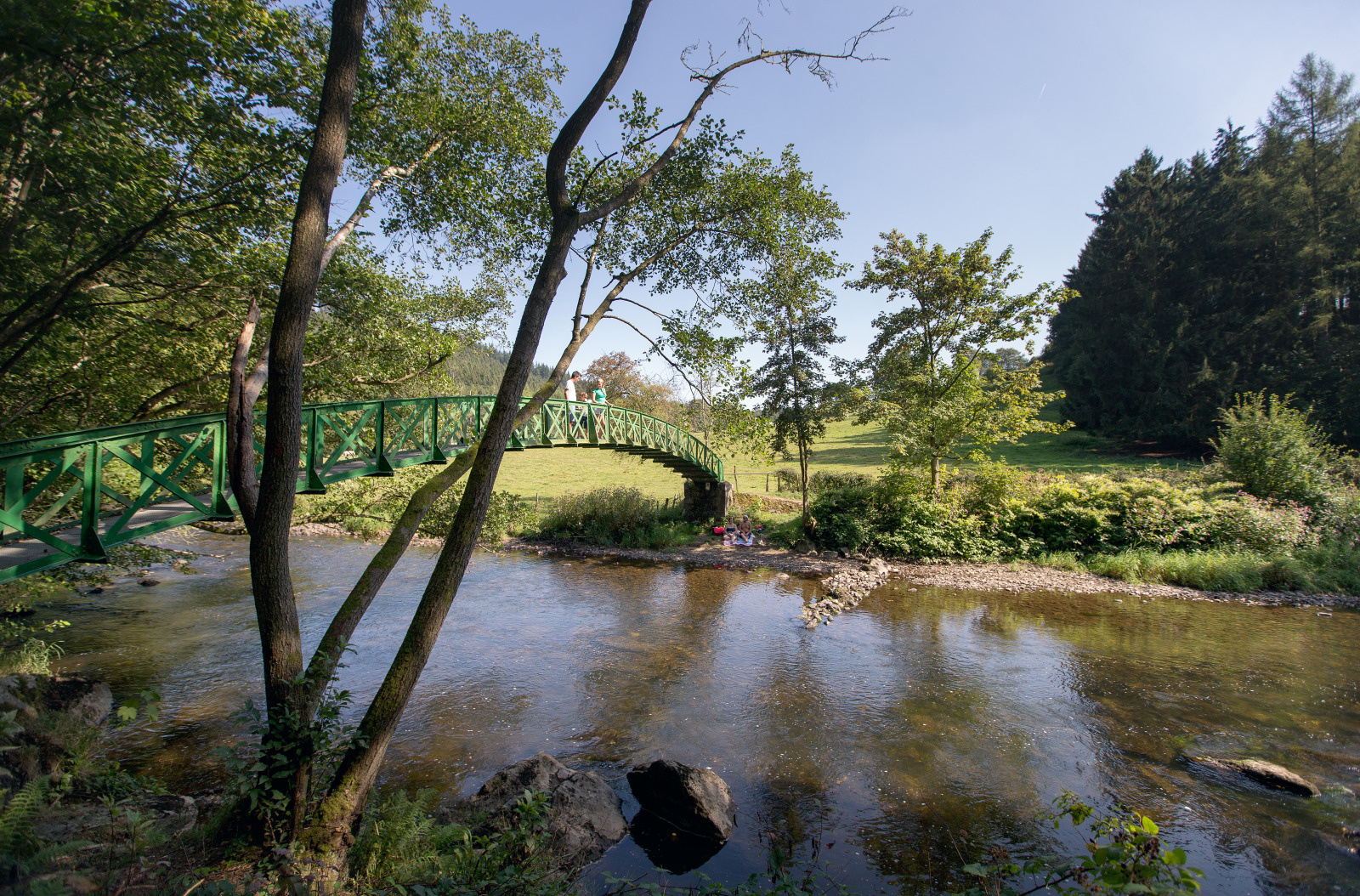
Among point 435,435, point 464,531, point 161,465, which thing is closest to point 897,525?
point 435,435

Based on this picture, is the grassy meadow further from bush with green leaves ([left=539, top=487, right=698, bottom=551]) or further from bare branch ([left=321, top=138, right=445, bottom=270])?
bare branch ([left=321, top=138, right=445, bottom=270])

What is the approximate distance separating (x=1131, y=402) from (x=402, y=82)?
3888 centimetres

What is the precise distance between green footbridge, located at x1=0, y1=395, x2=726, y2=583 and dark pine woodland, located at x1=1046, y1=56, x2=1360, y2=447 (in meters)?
33.1

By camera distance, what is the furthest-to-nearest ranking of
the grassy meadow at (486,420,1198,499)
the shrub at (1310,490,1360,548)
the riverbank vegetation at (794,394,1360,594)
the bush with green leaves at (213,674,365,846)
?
the grassy meadow at (486,420,1198,499) < the shrub at (1310,490,1360,548) < the riverbank vegetation at (794,394,1360,594) < the bush with green leaves at (213,674,365,846)

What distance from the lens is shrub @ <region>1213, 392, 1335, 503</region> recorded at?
17375 millimetres

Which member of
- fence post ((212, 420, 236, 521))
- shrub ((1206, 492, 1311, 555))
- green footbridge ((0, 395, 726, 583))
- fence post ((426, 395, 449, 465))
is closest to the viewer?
green footbridge ((0, 395, 726, 583))

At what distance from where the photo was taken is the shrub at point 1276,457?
17.4m

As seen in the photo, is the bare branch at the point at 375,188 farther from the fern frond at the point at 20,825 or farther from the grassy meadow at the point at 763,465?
the grassy meadow at the point at 763,465

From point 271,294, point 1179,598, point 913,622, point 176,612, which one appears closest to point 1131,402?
point 1179,598

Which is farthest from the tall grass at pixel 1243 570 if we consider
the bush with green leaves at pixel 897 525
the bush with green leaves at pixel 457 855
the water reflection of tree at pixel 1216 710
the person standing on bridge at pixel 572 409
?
the bush with green leaves at pixel 457 855

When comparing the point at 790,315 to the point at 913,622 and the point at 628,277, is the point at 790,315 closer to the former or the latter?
the point at 913,622

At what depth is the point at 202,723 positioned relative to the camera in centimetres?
803

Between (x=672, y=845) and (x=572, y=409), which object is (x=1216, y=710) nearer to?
(x=672, y=845)

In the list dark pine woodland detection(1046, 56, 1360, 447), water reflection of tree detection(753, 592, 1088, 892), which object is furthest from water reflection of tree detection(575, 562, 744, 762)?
dark pine woodland detection(1046, 56, 1360, 447)
